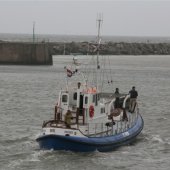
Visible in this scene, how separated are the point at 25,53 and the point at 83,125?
66.1m

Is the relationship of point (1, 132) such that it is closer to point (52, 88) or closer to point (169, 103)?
point (169, 103)

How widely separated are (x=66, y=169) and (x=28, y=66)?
236ft

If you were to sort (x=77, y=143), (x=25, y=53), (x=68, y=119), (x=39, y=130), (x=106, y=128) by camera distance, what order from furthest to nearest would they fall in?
(x=25, y=53) → (x=39, y=130) → (x=106, y=128) → (x=68, y=119) → (x=77, y=143)

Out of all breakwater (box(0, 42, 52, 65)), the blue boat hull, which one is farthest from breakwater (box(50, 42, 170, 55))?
the blue boat hull

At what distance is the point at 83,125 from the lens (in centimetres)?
2908

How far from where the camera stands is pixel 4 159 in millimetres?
27484

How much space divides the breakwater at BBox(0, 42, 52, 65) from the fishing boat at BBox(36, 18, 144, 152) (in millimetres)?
61211

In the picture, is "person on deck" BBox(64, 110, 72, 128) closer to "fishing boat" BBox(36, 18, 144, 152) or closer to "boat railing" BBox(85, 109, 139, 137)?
"fishing boat" BBox(36, 18, 144, 152)

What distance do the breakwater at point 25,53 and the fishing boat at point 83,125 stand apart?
61.2 metres

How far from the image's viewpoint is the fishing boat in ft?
91.5

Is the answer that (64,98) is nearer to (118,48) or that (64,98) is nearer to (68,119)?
(68,119)

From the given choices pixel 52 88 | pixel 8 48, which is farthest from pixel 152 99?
pixel 8 48

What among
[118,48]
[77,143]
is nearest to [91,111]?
[77,143]

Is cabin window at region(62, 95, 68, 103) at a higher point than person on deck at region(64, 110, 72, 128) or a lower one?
higher
